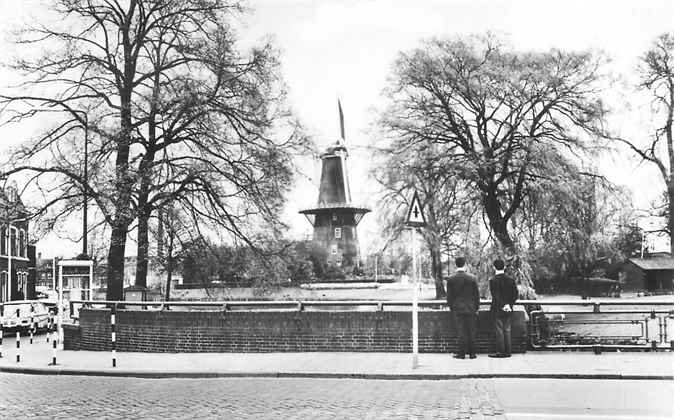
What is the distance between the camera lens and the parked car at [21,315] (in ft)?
104

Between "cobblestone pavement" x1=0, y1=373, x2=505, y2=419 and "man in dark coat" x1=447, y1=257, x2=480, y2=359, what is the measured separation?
8.25 ft

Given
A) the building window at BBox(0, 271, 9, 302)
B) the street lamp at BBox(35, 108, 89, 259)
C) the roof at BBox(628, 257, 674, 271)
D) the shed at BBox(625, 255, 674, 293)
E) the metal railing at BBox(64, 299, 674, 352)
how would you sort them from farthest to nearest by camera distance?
the shed at BBox(625, 255, 674, 293), the roof at BBox(628, 257, 674, 271), the building window at BBox(0, 271, 9, 302), the street lamp at BBox(35, 108, 89, 259), the metal railing at BBox(64, 299, 674, 352)

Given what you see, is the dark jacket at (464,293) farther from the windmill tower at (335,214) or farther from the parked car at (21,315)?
the windmill tower at (335,214)

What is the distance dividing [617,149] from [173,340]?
55.0 ft

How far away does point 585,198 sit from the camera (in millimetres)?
25594

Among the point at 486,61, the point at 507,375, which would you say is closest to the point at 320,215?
the point at 486,61

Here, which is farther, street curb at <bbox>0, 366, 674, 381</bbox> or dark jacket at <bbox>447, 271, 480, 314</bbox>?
dark jacket at <bbox>447, 271, 480, 314</bbox>

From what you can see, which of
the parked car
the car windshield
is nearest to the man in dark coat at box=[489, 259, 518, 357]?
the parked car

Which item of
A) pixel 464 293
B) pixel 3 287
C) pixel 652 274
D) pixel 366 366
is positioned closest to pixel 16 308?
pixel 3 287

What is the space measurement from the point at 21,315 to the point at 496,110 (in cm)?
2126

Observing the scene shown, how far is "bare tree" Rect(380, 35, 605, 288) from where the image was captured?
26.1 metres

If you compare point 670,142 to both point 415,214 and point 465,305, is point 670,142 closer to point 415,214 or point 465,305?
point 465,305

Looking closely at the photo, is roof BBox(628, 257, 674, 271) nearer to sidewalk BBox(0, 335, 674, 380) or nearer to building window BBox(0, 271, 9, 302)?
building window BBox(0, 271, 9, 302)

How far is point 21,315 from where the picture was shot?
32625 mm
